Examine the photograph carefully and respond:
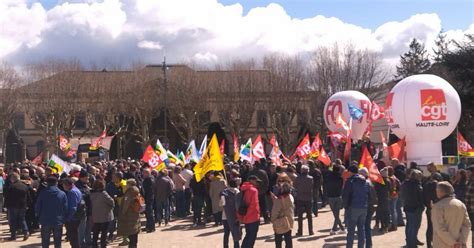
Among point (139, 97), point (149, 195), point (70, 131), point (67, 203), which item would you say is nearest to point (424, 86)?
point (149, 195)

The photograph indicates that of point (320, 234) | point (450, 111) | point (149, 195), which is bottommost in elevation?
point (320, 234)

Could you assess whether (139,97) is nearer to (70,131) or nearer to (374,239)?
(70,131)

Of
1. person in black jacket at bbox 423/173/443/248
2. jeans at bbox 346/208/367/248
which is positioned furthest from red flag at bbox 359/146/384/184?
jeans at bbox 346/208/367/248

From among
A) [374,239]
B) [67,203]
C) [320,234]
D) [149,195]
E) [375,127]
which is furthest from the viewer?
[375,127]

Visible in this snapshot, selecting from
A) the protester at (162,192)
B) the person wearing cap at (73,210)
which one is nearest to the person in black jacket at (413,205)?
the person wearing cap at (73,210)

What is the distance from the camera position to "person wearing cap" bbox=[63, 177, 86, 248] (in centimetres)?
1072

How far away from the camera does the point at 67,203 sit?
10.7 meters

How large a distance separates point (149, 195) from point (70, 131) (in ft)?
97.1

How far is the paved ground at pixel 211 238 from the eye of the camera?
12.4 meters

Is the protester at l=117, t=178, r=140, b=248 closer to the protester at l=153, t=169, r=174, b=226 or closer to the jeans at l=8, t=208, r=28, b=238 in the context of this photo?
the jeans at l=8, t=208, r=28, b=238

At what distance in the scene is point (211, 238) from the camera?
1373cm

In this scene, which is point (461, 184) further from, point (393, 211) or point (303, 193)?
point (303, 193)

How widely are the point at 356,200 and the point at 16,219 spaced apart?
Answer: 28.1 feet

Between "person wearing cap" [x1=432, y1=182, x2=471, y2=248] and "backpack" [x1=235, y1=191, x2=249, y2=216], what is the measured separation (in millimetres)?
3630
